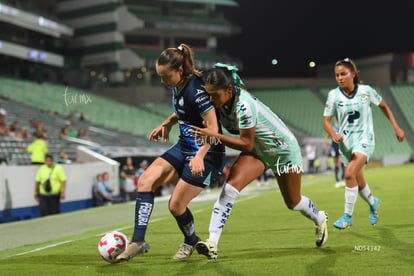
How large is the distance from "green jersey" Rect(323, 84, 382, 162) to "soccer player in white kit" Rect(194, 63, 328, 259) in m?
2.48

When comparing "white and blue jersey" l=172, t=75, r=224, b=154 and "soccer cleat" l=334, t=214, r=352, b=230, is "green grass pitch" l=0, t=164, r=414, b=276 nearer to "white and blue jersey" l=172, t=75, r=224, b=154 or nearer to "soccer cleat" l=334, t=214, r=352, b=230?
"soccer cleat" l=334, t=214, r=352, b=230

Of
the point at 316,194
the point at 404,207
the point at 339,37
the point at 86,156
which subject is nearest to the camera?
the point at 404,207

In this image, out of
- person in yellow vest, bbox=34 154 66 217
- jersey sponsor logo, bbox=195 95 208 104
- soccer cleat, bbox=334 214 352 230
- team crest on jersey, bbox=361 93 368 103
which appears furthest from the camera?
person in yellow vest, bbox=34 154 66 217

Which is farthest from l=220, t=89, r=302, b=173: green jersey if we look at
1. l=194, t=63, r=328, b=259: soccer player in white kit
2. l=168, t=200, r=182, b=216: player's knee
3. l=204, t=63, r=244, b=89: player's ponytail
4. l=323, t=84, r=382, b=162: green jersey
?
l=323, t=84, r=382, b=162: green jersey

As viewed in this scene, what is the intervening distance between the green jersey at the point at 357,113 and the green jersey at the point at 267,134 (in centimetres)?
260

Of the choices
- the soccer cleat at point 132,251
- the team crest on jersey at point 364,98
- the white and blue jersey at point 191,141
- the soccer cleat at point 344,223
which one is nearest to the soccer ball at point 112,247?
the soccer cleat at point 132,251

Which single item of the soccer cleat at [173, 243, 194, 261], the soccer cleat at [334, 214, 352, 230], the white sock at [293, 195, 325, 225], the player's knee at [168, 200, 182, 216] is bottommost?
the soccer cleat at [334, 214, 352, 230]

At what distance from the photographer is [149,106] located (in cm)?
5031

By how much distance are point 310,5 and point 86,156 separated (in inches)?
1337

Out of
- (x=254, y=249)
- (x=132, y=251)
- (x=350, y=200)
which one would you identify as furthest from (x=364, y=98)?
(x=132, y=251)

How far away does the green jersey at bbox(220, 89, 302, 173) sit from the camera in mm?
6332

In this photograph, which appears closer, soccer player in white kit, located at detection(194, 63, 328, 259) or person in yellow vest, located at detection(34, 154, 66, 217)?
soccer player in white kit, located at detection(194, 63, 328, 259)

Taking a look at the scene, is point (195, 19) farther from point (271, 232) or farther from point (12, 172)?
point (271, 232)

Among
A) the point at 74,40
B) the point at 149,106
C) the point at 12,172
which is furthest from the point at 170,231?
the point at 74,40
